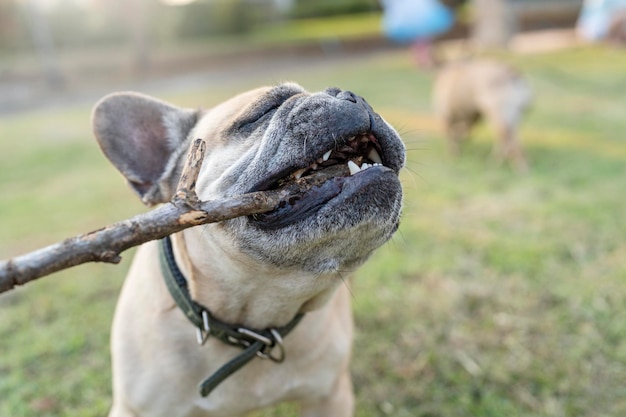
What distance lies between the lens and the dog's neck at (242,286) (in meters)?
1.94

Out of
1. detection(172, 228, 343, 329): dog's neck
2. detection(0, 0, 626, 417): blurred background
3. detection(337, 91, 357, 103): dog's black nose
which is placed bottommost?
detection(0, 0, 626, 417): blurred background

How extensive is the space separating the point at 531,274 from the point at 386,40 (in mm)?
16137

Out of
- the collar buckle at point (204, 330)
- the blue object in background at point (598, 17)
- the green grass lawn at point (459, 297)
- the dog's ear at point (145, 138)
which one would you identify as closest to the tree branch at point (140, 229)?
the collar buckle at point (204, 330)

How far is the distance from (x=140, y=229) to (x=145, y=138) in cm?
105

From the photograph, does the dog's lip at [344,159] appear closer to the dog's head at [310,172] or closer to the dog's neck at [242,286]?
the dog's head at [310,172]

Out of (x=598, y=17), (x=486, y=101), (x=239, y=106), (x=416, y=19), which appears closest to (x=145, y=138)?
(x=239, y=106)

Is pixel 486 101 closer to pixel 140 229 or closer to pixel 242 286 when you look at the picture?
pixel 242 286

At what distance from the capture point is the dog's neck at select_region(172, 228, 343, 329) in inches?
76.2

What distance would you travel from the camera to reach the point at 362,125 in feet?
5.80

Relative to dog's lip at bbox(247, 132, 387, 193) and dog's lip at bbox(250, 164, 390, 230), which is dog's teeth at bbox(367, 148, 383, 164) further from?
dog's lip at bbox(250, 164, 390, 230)

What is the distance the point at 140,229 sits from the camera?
141 centimetres

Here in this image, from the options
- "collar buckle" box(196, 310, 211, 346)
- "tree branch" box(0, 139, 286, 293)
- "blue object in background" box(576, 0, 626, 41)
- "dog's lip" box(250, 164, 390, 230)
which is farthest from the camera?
"blue object in background" box(576, 0, 626, 41)

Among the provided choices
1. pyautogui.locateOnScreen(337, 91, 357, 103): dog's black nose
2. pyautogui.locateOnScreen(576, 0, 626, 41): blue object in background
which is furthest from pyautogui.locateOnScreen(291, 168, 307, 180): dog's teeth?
pyautogui.locateOnScreen(576, 0, 626, 41): blue object in background

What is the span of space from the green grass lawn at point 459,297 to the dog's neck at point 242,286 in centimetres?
62
